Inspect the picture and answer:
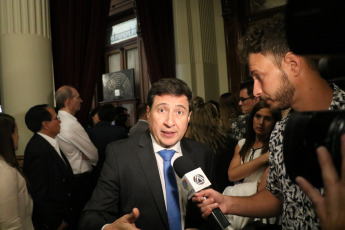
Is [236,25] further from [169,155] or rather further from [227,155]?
[169,155]

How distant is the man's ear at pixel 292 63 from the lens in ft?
3.91

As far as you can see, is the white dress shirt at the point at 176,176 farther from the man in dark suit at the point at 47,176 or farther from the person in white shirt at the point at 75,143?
the person in white shirt at the point at 75,143

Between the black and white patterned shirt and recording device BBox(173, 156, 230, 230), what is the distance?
246 millimetres

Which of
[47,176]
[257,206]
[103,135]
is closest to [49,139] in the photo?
[47,176]

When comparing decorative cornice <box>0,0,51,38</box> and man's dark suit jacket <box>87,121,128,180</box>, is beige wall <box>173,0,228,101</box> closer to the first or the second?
man's dark suit jacket <box>87,121,128,180</box>

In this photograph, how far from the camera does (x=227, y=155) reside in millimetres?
2598

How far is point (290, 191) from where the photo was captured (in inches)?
47.9

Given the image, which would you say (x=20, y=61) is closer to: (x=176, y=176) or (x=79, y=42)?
(x=79, y=42)

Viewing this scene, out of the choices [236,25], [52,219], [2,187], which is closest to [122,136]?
[52,219]

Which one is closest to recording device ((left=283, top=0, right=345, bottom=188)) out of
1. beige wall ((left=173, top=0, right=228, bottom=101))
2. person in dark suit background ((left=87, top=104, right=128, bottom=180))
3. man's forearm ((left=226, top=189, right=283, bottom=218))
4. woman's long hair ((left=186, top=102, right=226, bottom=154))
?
man's forearm ((left=226, top=189, right=283, bottom=218))

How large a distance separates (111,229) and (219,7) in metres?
5.63

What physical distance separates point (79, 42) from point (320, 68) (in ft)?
12.2

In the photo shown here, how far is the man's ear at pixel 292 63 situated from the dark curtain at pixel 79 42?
313 centimetres

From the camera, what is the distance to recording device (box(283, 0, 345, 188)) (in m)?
0.50
